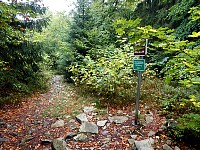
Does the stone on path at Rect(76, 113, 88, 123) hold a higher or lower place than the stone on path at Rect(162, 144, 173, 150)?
lower

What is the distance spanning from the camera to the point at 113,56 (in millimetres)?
7094

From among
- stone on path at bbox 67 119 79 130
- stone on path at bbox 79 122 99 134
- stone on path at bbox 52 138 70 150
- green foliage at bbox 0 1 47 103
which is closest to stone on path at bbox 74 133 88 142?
stone on path at bbox 79 122 99 134

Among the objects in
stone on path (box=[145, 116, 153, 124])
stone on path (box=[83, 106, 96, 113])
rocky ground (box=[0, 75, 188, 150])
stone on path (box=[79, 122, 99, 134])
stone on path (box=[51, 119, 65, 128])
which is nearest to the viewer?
rocky ground (box=[0, 75, 188, 150])

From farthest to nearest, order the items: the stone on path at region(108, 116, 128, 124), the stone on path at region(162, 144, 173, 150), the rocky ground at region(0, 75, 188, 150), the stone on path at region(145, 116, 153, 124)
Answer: the stone on path at region(108, 116, 128, 124)
the stone on path at region(145, 116, 153, 124)
the rocky ground at region(0, 75, 188, 150)
the stone on path at region(162, 144, 173, 150)

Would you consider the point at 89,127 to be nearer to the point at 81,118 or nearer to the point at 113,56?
the point at 81,118

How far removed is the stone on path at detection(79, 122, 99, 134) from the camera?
4495 mm

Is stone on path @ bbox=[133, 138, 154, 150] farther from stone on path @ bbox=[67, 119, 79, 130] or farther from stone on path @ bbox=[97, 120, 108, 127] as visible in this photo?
stone on path @ bbox=[67, 119, 79, 130]

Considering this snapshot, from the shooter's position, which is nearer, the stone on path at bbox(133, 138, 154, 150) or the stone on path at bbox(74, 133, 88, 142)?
the stone on path at bbox(133, 138, 154, 150)

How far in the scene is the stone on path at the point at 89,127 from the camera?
14.7 feet

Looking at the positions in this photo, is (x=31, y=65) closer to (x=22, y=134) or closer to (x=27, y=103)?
(x=27, y=103)

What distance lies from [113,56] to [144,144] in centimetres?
408

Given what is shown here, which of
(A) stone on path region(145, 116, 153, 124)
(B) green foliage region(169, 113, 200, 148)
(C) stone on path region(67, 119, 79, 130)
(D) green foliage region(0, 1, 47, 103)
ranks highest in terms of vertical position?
(D) green foliage region(0, 1, 47, 103)

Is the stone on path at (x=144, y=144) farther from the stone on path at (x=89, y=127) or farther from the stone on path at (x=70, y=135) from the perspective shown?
the stone on path at (x=70, y=135)

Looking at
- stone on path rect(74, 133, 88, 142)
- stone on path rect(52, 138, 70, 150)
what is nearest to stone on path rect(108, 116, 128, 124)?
stone on path rect(74, 133, 88, 142)
